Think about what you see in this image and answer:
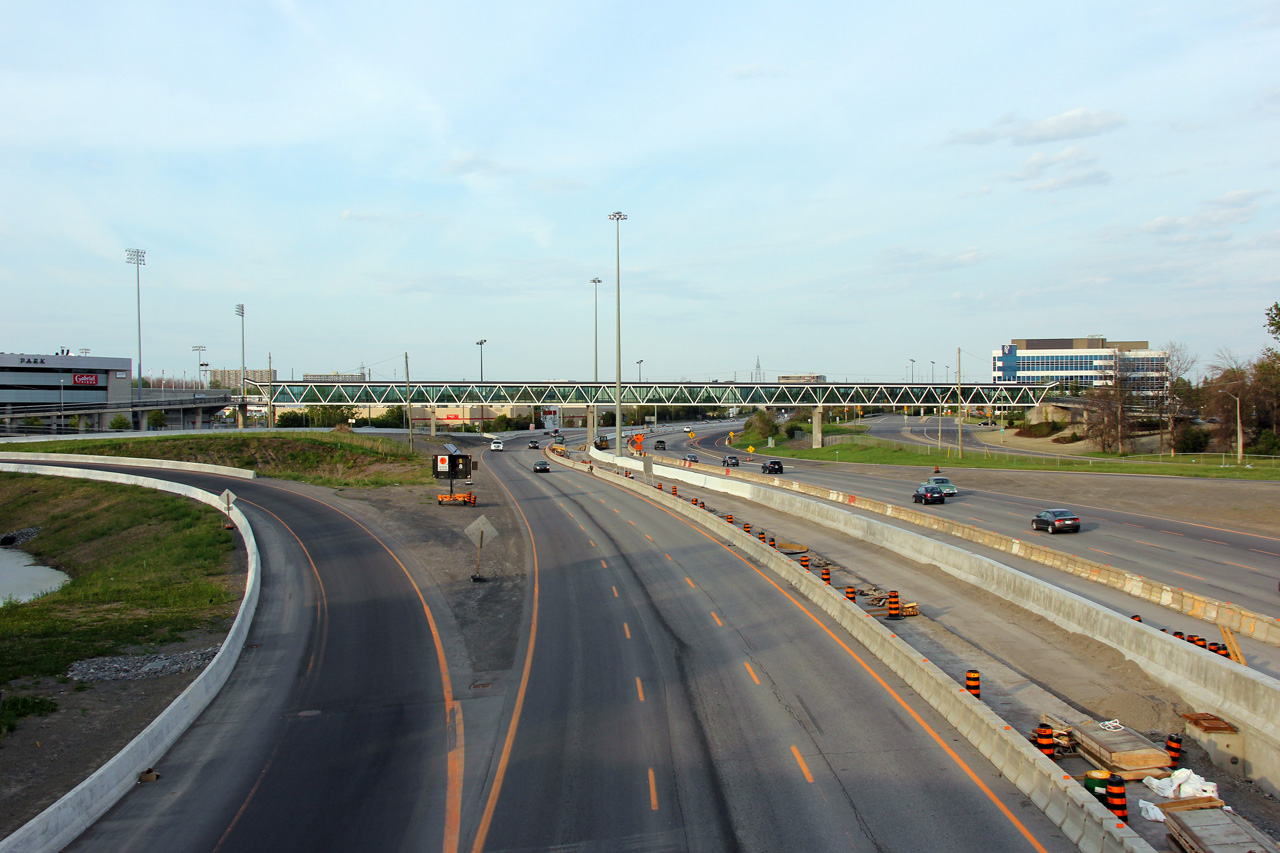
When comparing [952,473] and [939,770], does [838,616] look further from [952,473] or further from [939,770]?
[952,473]

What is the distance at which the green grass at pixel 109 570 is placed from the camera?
74.8ft

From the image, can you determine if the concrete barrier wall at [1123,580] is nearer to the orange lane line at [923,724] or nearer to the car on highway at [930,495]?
the car on highway at [930,495]

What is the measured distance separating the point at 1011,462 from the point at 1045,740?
217ft

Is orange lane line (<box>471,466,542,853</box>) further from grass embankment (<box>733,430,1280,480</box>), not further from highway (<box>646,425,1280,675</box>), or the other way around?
grass embankment (<box>733,430,1280,480</box>)

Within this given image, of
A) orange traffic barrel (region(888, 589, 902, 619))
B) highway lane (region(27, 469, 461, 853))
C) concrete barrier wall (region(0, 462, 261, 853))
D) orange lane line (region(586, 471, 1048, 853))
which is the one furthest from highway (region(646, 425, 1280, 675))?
concrete barrier wall (region(0, 462, 261, 853))

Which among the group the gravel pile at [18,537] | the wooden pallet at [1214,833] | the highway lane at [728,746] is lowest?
the gravel pile at [18,537]

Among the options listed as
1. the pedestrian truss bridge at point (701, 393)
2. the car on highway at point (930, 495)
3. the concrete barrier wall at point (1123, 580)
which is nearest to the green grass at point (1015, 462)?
the pedestrian truss bridge at point (701, 393)

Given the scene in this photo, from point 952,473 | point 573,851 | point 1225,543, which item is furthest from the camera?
point 952,473

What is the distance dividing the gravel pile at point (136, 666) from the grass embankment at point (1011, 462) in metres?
57.3

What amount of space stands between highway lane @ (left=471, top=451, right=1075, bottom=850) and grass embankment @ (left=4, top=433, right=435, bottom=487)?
202 ft

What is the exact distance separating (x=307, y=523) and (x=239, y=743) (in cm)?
3088

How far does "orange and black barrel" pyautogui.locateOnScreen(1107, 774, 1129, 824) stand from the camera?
10773 mm

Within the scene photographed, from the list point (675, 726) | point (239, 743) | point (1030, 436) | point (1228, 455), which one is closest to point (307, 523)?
point (239, 743)

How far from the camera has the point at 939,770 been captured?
13.0 meters
